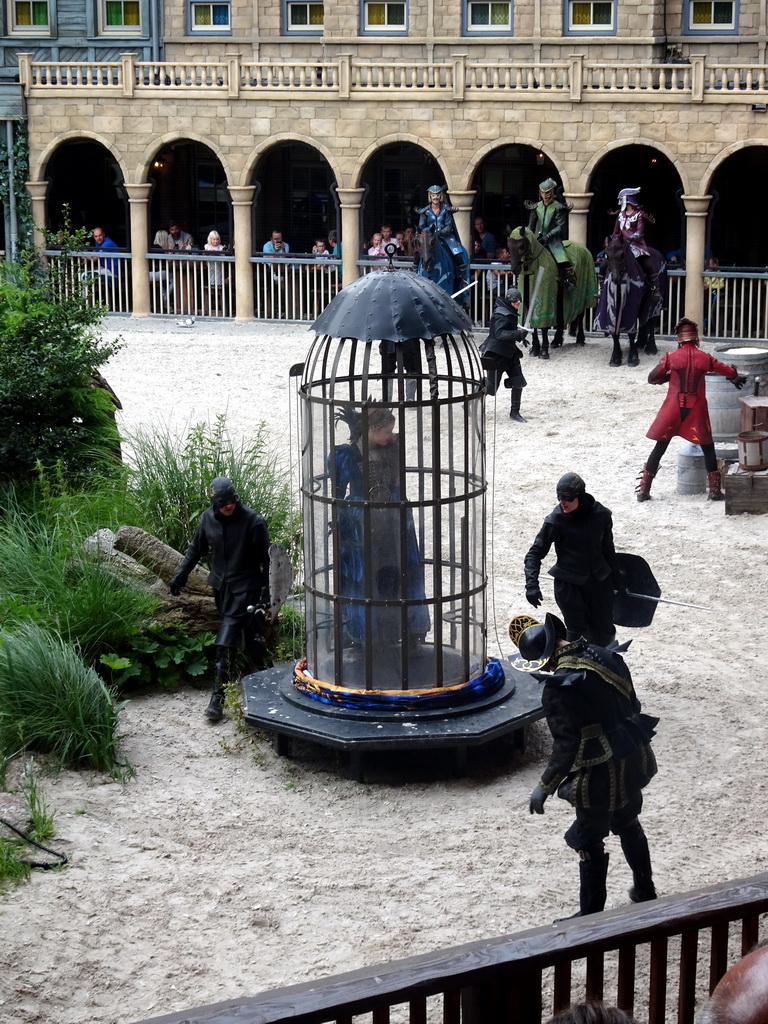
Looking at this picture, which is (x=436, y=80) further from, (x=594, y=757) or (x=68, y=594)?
(x=594, y=757)

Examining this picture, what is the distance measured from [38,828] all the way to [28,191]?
62.0 ft

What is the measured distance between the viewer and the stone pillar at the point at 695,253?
74.9 ft

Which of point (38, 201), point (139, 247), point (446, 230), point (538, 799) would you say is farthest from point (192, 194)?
point (538, 799)

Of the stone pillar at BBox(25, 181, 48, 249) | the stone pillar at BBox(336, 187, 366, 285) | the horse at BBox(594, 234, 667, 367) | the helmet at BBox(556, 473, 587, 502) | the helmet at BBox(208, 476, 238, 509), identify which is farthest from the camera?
the stone pillar at BBox(25, 181, 48, 249)

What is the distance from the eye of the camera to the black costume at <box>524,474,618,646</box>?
926cm

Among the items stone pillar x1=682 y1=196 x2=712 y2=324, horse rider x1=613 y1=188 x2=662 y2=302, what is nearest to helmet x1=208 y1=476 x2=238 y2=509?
horse rider x1=613 y1=188 x2=662 y2=302

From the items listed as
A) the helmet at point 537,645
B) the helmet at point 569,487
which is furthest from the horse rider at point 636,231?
the helmet at point 537,645

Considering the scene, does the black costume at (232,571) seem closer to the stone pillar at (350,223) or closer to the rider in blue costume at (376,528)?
the rider in blue costume at (376,528)

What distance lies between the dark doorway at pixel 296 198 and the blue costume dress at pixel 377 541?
754 inches

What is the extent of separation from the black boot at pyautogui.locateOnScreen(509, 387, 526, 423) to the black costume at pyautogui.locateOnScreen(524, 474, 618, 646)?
26.6ft

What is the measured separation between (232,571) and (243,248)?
603 inches

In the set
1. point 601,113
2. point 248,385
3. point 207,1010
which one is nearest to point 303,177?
point 601,113

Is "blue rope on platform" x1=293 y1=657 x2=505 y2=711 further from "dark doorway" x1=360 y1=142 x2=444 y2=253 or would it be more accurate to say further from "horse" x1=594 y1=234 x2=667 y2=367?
"dark doorway" x1=360 y1=142 x2=444 y2=253

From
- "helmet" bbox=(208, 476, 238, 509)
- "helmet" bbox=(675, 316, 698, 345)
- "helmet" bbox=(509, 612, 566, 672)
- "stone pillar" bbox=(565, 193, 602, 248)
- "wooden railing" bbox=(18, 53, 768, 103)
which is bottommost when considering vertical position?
"helmet" bbox=(509, 612, 566, 672)
